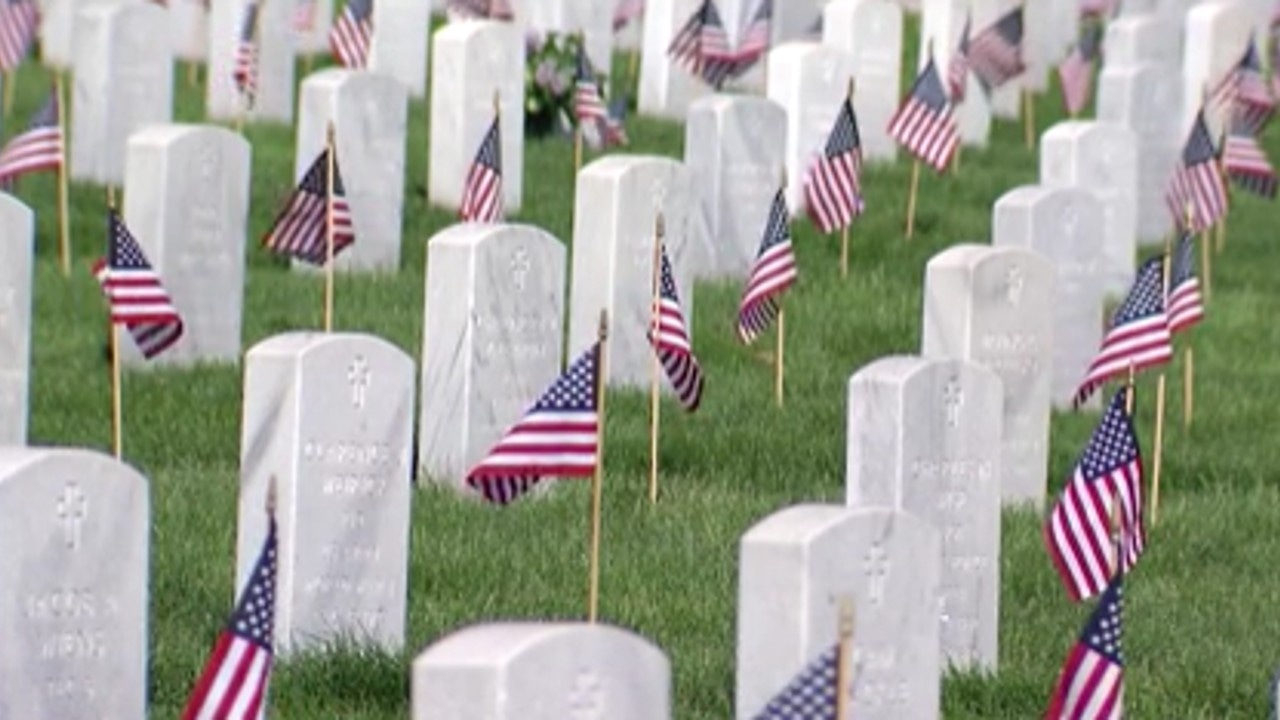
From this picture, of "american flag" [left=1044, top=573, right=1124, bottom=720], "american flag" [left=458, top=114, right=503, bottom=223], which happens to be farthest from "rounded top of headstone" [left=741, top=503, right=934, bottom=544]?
"american flag" [left=458, top=114, right=503, bottom=223]

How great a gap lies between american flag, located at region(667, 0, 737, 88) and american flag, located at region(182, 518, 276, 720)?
14426 mm

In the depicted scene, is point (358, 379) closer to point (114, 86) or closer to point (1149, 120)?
point (114, 86)

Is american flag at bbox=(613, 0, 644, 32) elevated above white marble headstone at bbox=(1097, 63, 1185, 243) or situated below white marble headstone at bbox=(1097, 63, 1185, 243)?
above

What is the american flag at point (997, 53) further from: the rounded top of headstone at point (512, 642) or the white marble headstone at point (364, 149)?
the rounded top of headstone at point (512, 642)

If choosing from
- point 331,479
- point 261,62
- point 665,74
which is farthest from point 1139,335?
point 665,74

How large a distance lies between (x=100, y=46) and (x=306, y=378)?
10262 millimetres

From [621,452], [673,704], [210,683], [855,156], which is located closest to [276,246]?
[621,452]

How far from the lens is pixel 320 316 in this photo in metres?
18.2

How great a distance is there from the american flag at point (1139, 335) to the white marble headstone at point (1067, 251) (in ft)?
7.89

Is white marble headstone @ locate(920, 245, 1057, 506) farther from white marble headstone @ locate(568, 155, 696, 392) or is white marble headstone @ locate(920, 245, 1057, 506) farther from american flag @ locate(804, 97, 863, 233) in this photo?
american flag @ locate(804, 97, 863, 233)

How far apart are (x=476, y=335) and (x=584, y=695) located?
21.7 feet

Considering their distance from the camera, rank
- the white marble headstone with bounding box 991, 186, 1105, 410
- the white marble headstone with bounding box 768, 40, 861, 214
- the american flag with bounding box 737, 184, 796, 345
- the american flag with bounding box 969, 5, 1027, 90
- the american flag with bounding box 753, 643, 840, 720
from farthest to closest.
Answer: the american flag with bounding box 969, 5, 1027, 90
the white marble headstone with bounding box 768, 40, 861, 214
the white marble headstone with bounding box 991, 186, 1105, 410
the american flag with bounding box 737, 184, 796, 345
the american flag with bounding box 753, 643, 840, 720

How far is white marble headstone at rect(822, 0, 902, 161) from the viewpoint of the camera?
2384 cm

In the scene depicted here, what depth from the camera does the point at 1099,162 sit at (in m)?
20.2
